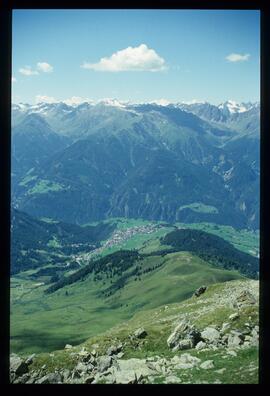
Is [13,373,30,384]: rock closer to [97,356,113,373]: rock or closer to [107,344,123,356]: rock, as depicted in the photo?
[97,356,113,373]: rock

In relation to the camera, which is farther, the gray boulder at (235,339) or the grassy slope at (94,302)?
the grassy slope at (94,302)

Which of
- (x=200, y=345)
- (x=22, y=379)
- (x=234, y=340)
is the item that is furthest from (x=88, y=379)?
(x=200, y=345)

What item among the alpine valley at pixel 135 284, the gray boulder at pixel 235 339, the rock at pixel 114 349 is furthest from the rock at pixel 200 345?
the rock at pixel 114 349

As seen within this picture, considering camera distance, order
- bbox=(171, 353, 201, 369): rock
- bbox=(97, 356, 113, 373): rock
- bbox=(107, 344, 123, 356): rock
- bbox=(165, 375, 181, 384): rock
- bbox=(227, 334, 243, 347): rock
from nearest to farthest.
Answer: bbox=(165, 375, 181, 384): rock
bbox=(171, 353, 201, 369): rock
bbox=(97, 356, 113, 373): rock
bbox=(227, 334, 243, 347): rock
bbox=(107, 344, 123, 356): rock

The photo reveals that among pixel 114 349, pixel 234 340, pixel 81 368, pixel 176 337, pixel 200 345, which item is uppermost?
Result: pixel 234 340

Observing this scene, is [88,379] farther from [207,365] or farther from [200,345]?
[200,345]

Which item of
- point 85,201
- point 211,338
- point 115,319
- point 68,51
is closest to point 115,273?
point 115,319

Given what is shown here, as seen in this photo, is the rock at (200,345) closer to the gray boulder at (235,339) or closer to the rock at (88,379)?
the gray boulder at (235,339)

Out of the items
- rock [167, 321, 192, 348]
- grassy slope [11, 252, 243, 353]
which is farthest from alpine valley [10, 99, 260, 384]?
grassy slope [11, 252, 243, 353]
